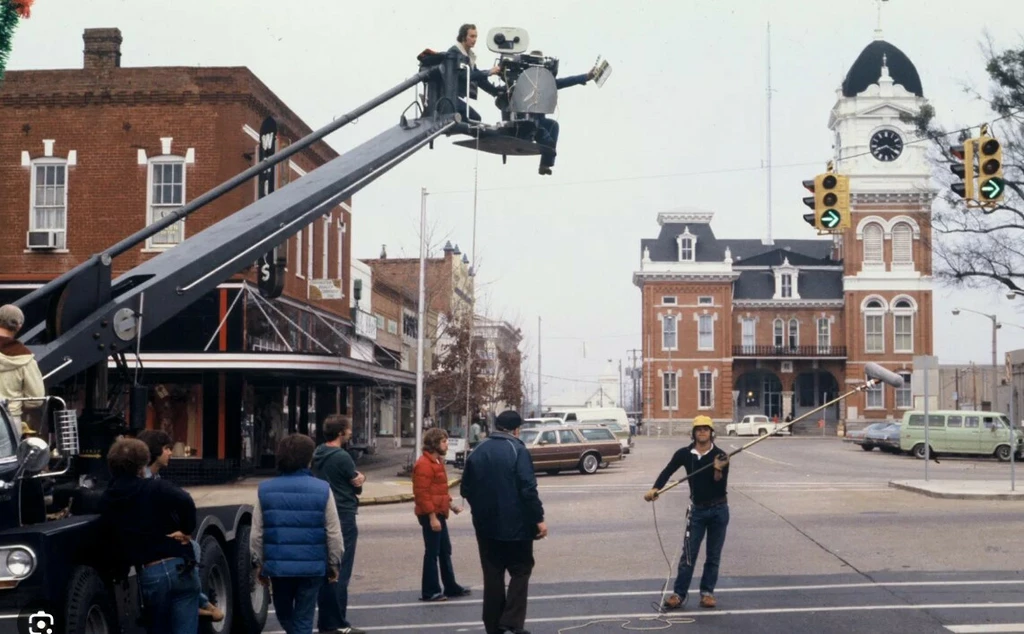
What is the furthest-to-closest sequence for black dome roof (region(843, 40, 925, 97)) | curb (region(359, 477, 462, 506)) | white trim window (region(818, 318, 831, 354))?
white trim window (region(818, 318, 831, 354)) → black dome roof (region(843, 40, 925, 97)) → curb (region(359, 477, 462, 506))

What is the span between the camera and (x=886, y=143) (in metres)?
85.6

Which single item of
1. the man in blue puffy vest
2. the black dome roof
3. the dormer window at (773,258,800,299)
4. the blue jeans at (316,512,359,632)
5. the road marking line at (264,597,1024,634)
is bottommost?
the road marking line at (264,597,1024,634)

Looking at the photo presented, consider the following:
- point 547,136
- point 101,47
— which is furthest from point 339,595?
point 101,47

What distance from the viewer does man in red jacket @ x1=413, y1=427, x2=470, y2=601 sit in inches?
492

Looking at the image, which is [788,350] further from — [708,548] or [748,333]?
[708,548]

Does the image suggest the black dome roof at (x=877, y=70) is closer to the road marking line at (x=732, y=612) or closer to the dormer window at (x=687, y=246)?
the dormer window at (x=687, y=246)

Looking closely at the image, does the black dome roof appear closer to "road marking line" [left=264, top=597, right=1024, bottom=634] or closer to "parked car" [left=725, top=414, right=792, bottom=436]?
"parked car" [left=725, top=414, right=792, bottom=436]

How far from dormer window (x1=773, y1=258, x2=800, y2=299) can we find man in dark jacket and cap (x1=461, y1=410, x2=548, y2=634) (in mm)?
86292

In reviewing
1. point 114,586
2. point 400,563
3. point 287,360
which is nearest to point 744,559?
point 400,563

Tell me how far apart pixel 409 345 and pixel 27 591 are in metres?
55.2

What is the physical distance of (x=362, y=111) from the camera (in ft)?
41.5

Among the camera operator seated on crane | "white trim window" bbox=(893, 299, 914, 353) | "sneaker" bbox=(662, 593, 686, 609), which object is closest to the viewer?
"sneaker" bbox=(662, 593, 686, 609)

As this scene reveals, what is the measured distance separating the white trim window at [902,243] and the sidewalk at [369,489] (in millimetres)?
56606

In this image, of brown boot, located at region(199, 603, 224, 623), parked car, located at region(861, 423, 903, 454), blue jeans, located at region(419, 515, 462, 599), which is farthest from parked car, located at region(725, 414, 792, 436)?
brown boot, located at region(199, 603, 224, 623)
